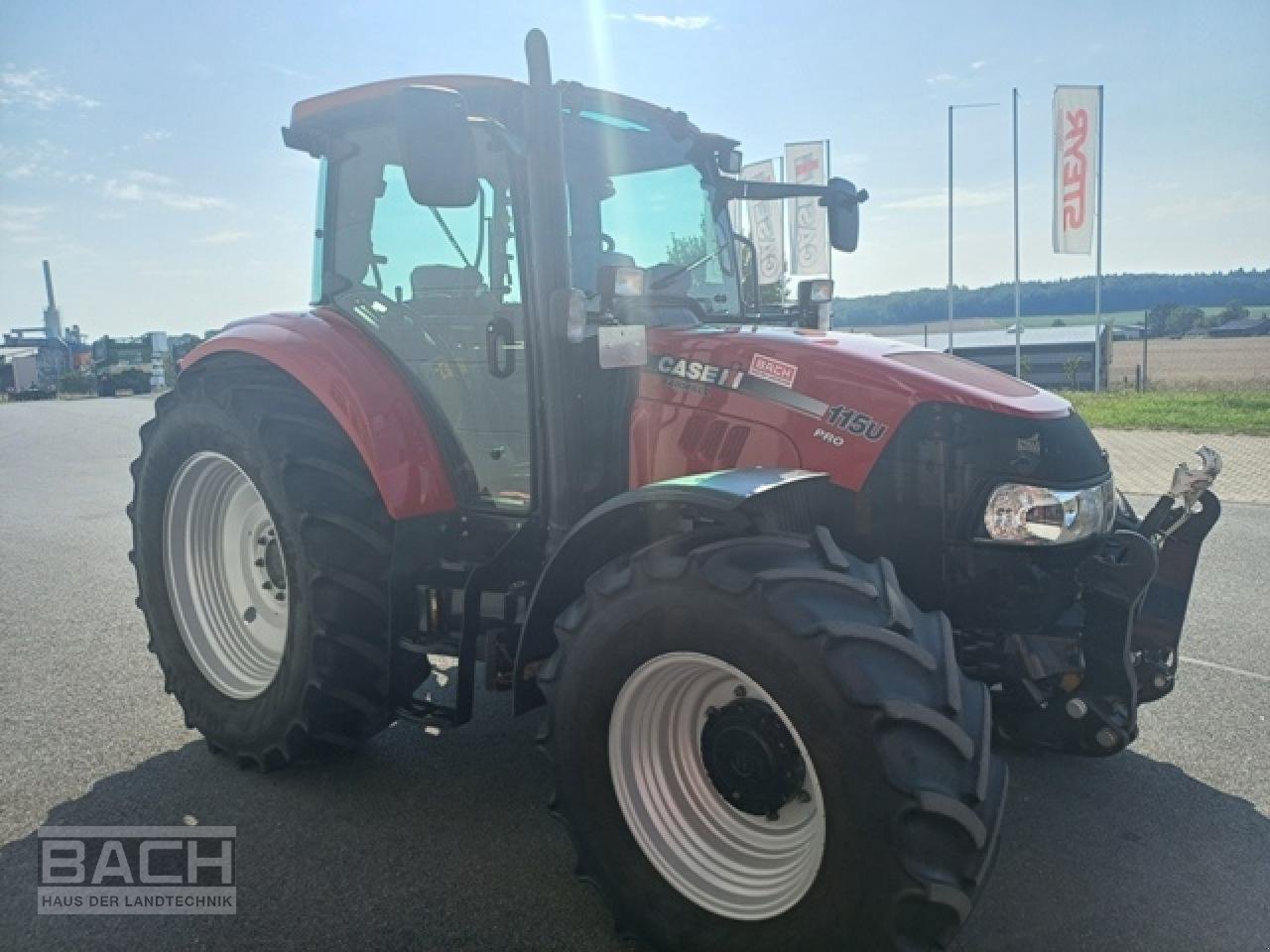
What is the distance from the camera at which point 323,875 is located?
3014mm

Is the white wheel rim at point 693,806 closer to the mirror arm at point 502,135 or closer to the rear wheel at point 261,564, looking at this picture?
the rear wheel at point 261,564

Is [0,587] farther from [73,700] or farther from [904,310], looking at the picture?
[904,310]

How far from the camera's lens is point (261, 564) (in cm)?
409

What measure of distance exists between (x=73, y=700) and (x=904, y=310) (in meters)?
47.3

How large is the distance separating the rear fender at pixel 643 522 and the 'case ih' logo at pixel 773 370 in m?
0.31

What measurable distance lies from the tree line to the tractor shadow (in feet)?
64.6

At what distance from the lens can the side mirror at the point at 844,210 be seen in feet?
13.9

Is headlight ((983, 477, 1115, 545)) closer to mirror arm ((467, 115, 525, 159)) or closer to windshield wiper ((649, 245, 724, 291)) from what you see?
windshield wiper ((649, 245, 724, 291))

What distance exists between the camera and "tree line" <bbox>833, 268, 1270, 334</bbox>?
134 feet

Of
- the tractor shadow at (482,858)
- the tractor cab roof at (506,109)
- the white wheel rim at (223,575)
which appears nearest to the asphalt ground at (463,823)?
the tractor shadow at (482,858)

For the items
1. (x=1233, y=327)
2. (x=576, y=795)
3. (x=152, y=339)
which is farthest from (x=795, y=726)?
(x=1233, y=327)

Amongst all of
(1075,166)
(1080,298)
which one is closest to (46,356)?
(1075,166)

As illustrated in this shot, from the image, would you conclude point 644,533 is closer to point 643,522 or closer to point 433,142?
point 643,522
